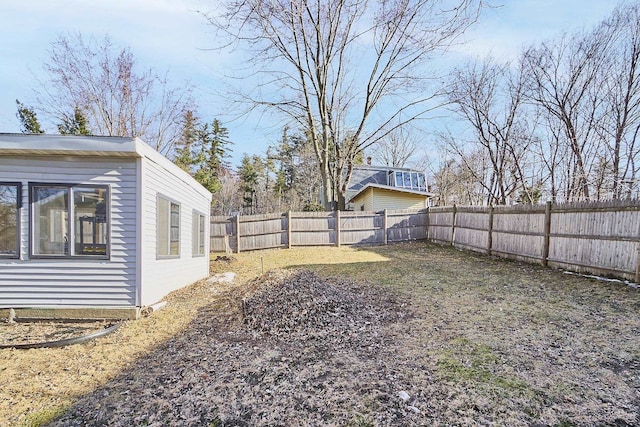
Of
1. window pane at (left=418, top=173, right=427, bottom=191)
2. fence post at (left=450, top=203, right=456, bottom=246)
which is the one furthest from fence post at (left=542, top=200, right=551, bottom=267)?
window pane at (left=418, top=173, right=427, bottom=191)

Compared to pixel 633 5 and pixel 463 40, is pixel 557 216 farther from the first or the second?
pixel 633 5

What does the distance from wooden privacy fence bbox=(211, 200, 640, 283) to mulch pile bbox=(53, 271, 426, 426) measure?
4.60 m

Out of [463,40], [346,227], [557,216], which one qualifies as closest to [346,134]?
[346,227]

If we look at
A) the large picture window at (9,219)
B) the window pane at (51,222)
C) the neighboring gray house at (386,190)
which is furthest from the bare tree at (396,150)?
the large picture window at (9,219)

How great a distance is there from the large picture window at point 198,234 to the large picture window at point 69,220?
9.00 feet

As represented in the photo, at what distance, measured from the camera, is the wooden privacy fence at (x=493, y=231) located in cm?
605

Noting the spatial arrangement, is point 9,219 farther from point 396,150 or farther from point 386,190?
point 396,150

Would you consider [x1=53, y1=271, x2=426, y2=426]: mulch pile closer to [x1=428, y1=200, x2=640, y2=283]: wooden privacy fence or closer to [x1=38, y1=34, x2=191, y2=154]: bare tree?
[x1=428, y1=200, x2=640, y2=283]: wooden privacy fence

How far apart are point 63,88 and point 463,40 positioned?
16926 mm

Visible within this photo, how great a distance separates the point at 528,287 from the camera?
239 inches

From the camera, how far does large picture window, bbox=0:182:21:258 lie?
14.3 ft

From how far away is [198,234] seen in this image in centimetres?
771

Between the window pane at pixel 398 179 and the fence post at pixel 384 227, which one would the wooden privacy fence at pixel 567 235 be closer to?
the fence post at pixel 384 227

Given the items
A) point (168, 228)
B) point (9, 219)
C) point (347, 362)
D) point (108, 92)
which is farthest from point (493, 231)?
point (108, 92)
